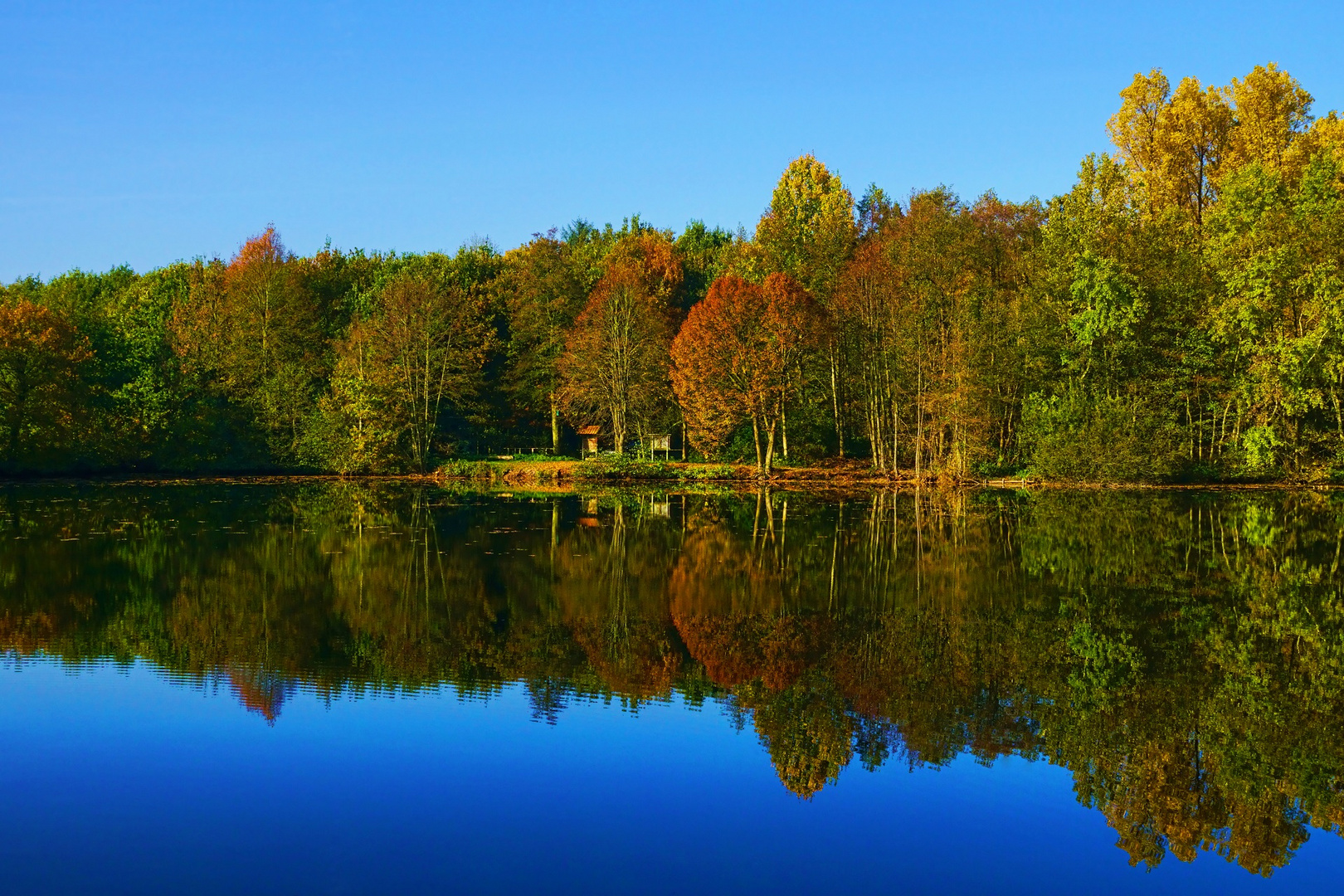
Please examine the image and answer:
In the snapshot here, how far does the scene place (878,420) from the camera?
58.5 metres

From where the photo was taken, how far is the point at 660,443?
68500 millimetres

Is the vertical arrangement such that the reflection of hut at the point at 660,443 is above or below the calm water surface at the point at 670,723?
above

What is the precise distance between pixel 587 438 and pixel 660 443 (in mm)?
9285

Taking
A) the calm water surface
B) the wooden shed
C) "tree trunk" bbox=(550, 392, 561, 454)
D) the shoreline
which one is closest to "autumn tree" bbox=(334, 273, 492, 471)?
the shoreline

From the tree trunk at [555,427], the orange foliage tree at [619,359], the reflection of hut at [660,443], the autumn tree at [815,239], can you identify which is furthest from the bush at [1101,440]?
the tree trunk at [555,427]

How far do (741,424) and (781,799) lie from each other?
52321mm

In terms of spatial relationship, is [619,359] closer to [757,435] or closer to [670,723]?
[757,435]

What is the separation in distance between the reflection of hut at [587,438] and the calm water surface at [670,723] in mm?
43562

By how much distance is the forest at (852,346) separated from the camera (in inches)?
2042

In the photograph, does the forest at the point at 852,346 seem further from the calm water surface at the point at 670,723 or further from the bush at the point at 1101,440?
the calm water surface at the point at 670,723

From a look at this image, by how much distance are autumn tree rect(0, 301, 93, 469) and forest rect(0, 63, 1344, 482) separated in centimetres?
14

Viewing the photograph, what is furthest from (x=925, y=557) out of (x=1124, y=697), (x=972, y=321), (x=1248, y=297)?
(x=1248, y=297)

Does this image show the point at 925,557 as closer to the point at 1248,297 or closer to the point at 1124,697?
the point at 1124,697

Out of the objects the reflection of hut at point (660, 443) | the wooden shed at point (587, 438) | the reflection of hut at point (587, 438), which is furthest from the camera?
the reflection of hut at point (587, 438)
